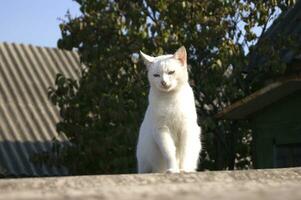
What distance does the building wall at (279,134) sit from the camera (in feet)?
28.4

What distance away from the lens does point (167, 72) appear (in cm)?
456

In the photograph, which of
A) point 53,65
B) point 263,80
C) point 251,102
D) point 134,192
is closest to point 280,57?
point 263,80

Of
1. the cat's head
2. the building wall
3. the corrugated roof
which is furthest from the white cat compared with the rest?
the corrugated roof

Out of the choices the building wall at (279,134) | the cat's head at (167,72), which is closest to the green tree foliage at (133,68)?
the building wall at (279,134)

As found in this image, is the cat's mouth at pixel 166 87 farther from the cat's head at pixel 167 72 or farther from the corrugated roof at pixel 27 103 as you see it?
the corrugated roof at pixel 27 103

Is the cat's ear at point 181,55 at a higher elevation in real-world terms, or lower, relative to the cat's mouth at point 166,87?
higher

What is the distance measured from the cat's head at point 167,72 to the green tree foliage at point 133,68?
13.9 ft

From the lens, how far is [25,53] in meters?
14.3

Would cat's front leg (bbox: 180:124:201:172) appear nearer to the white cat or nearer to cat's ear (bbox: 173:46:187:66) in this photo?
the white cat

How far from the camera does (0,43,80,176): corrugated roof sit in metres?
11.7

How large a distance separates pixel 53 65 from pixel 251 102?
674 centimetres

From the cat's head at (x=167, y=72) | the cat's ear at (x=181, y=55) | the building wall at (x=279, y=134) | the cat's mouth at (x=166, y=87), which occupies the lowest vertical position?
the building wall at (x=279, y=134)

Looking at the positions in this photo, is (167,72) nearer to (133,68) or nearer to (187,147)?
(187,147)

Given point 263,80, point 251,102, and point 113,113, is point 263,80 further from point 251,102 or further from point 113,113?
point 113,113
